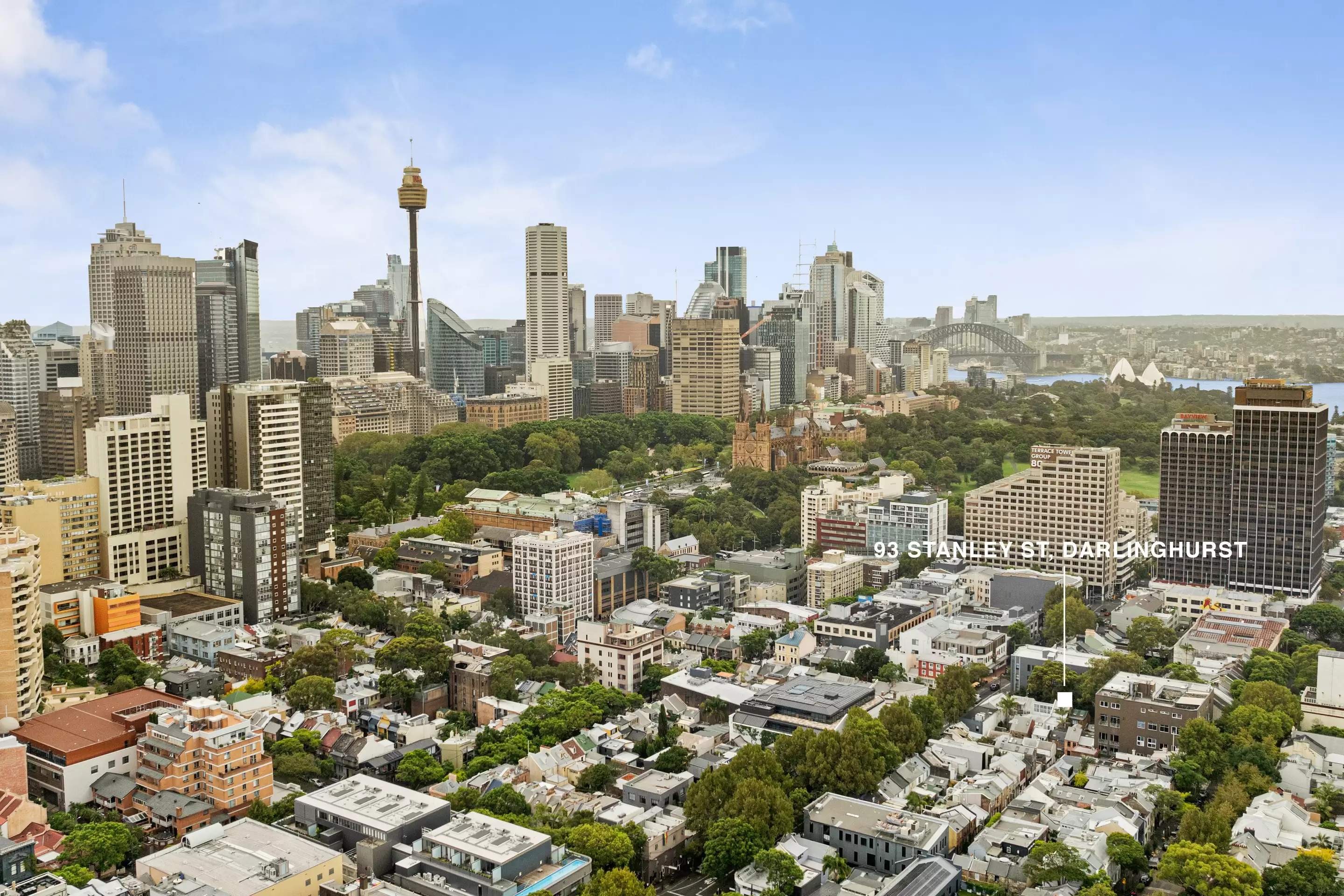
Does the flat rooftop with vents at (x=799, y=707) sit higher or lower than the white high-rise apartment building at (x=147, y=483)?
lower

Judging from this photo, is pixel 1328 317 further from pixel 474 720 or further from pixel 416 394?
pixel 416 394

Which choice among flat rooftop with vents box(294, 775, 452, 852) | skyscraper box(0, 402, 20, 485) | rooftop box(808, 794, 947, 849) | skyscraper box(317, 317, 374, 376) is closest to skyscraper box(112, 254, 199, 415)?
skyscraper box(0, 402, 20, 485)

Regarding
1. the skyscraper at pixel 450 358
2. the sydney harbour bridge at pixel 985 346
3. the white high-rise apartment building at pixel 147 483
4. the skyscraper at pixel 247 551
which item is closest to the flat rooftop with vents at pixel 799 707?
the skyscraper at pixel 247 551

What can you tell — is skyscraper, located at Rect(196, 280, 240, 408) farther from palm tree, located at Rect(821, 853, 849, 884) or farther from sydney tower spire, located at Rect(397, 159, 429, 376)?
palm tree, located at Rect(821, 853, 849, 884)

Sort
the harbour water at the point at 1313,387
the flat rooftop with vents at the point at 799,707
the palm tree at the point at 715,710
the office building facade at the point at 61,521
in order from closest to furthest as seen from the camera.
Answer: the flat rooftop with vents at the point at 799,707, the palm tree at the point at 715,710, the office building facade at the point at 61,521, the harbour water at the point at 1313,387

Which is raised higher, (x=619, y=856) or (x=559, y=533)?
(x=559, y=533)

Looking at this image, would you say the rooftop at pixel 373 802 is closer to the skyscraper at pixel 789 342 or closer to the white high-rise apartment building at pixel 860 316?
the skyscraper at pixel 789 342

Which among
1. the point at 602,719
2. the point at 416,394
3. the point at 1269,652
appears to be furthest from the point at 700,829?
the point at 416,394
